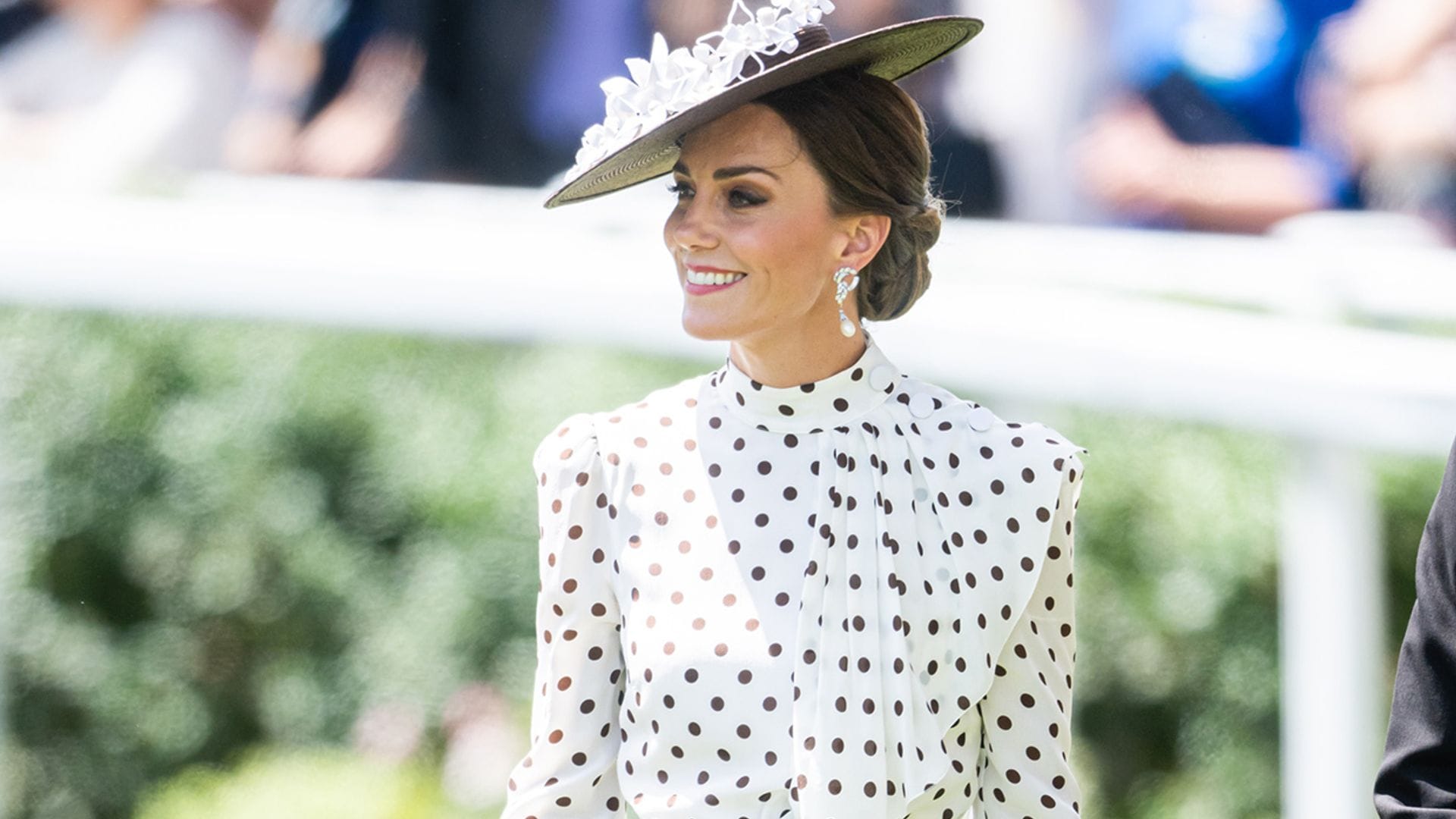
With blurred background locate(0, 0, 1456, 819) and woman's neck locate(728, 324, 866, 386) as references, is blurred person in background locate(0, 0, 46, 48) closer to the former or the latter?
blurred background locate(0, 0, 1456, 819)

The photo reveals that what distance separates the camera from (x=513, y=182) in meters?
5.44

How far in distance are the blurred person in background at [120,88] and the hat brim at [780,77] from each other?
11.1 feet

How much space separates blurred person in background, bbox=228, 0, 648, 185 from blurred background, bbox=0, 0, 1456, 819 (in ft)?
0.04

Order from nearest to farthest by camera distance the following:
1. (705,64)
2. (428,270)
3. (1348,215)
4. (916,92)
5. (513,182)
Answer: (705,64)
(428,270)
(1348,215)
(916,92)
(513,182)

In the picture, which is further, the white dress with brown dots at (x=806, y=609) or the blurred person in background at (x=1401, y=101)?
the blurred person in background at (x=1401, y=101)

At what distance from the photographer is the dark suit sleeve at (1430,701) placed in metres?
2.13

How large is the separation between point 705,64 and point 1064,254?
2.56 meters

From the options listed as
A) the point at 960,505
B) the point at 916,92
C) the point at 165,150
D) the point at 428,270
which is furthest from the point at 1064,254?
the point at 165,150

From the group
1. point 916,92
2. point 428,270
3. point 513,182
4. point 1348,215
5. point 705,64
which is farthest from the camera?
point 513,182

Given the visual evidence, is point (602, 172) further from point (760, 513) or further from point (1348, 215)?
point (1348, 215)

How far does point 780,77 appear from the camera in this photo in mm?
2303

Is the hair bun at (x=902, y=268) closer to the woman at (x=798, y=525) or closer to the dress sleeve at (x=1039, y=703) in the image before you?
the woman at (x=798, y=525)

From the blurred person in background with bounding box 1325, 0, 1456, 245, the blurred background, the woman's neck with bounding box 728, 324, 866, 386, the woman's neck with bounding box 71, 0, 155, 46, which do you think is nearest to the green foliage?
the blurred background

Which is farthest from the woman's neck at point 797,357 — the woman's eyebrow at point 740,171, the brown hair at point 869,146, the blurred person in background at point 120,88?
the blurred person in background at point 120,88
